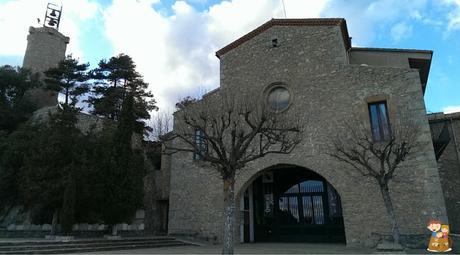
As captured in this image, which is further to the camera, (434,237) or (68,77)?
(68,77)

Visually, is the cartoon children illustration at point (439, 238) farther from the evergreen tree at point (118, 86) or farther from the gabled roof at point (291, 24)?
the evergreen tree at point (118, 86)

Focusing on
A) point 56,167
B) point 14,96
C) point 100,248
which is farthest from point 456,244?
point 14,96

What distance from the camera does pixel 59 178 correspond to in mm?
14211

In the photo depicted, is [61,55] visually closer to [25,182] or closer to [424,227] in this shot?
[25,182]

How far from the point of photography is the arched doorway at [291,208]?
16.1m

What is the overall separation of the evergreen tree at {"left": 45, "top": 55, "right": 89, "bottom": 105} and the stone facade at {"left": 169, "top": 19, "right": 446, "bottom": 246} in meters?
12.1

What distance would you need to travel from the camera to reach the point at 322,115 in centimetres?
1470

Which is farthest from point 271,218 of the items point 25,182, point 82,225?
point 25,182

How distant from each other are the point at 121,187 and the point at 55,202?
263 centimetres

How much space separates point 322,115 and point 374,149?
3065 mm

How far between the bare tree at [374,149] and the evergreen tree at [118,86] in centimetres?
1505

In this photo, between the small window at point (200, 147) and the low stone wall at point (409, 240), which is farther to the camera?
the low stone wall at point (409, 240)

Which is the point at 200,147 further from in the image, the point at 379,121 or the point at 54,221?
the point at 54,221

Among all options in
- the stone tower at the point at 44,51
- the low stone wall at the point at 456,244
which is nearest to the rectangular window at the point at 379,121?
the low stone wall at the point at 456,244
